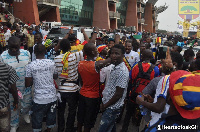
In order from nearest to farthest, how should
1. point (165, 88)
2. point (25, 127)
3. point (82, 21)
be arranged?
1. point (165, 88)
2. point (25, 127)
3. point (82, 21)

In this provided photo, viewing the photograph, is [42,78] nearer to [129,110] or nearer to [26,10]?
[129,110]

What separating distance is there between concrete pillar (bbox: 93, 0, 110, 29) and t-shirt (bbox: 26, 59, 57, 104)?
109ft

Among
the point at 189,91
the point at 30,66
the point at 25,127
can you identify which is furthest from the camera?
the point at 25,127

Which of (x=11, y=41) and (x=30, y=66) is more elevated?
(x=11, y=41)

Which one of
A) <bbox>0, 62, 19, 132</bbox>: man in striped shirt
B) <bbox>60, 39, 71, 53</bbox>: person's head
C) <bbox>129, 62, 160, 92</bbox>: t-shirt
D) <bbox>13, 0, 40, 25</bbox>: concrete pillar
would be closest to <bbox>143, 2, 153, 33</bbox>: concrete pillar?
<bbox>13, 0, 40, 25</bbox>: concrete pillar

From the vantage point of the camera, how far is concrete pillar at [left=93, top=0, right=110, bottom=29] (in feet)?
116

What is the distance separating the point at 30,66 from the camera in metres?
3.39

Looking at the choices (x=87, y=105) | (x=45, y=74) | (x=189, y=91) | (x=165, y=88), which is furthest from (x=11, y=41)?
(x=189, y=91)

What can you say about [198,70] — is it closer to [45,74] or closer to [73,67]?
[73,67]

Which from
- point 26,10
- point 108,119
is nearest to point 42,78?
point 108,119

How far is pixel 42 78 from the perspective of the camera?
11.2 ft

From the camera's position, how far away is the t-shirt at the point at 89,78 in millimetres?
3229

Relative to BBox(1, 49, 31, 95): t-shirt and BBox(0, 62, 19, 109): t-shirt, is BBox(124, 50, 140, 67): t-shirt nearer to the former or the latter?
BBox(1, 49, 31, 95): t-shirt

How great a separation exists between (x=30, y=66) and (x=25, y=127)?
5.68ft
